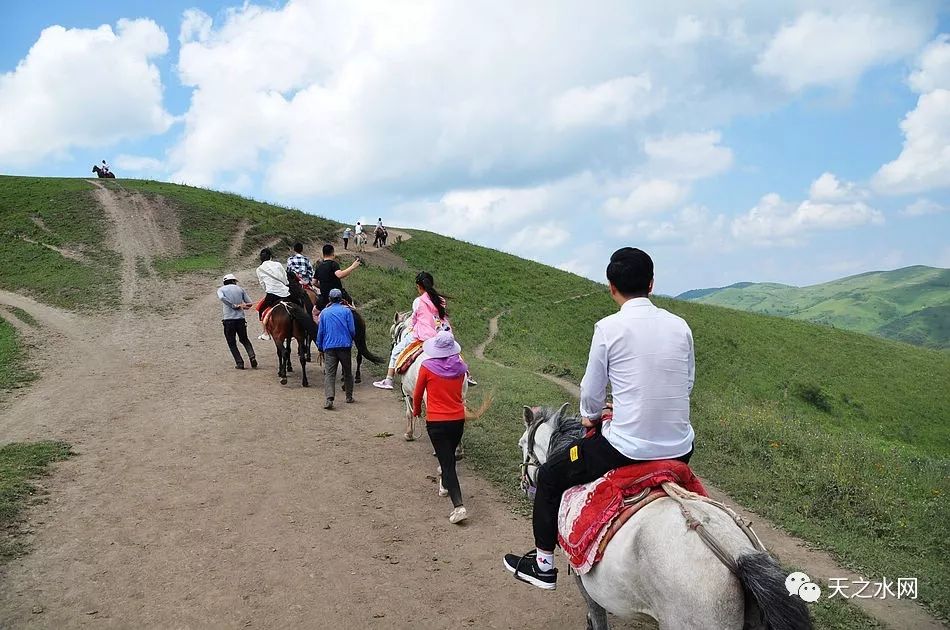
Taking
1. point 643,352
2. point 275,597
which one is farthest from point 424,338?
point 643,352

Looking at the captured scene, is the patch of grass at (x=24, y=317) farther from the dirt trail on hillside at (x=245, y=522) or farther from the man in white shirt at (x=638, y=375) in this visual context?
the man in white shirt at (x=638, y=375)

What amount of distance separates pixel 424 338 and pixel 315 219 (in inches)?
1140

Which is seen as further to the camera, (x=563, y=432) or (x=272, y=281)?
(x=272, y=281)

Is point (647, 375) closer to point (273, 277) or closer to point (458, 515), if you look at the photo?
point (458, 515)

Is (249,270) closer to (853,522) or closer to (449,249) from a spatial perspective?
(449,249)

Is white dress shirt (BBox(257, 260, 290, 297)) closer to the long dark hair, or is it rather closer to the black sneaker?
the long dark hair

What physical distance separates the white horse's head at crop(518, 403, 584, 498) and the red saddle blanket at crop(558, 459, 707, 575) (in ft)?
2.55

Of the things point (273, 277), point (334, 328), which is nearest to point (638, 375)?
point (334, 328)

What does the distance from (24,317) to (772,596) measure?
22.2 metres

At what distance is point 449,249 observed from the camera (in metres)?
39.2

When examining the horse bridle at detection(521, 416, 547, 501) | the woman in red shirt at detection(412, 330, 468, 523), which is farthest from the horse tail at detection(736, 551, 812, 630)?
the woman in red shirt at detection(412, 330, 468, 523)

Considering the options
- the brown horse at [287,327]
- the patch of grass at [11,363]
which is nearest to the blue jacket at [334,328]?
the brown horse at [287,327]

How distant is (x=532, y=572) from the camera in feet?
15.9

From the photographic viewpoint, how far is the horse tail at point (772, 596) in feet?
9.94
